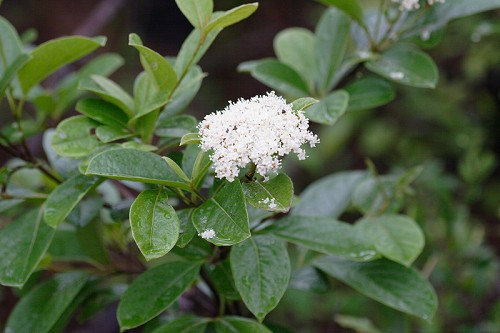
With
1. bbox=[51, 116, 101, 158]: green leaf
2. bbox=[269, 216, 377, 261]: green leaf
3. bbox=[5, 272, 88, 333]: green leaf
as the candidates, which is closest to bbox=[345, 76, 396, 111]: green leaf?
bbox=[269, 216, 377, 261]: green leaf

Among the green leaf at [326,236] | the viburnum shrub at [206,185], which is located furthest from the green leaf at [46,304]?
the green leaf at [326,236]

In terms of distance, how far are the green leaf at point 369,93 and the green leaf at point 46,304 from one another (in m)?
0.54

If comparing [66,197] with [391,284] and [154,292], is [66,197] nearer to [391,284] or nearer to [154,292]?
[154,292]

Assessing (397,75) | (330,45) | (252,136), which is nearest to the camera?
(252,136)

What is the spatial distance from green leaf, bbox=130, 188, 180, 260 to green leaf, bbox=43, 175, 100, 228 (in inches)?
4.8

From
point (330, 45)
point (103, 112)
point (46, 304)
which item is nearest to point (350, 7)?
point (330, 45)

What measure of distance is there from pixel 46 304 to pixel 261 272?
16.0 inches

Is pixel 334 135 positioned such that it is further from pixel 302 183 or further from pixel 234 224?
pixel 234 224

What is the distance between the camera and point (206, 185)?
0.77 meters

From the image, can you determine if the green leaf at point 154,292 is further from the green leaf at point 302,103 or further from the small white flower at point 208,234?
the green leaf at point 302,103

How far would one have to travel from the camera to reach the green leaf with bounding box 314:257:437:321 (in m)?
0.84

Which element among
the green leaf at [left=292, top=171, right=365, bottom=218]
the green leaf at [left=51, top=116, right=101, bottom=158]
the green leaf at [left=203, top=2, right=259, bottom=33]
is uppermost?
the green leaf at [left=203, top=2, right=259, bottom=33]

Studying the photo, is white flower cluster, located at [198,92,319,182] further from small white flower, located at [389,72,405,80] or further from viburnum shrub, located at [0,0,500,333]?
small white flower, located at [389,72,405,80]

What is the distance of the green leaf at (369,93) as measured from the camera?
936 millimetres
